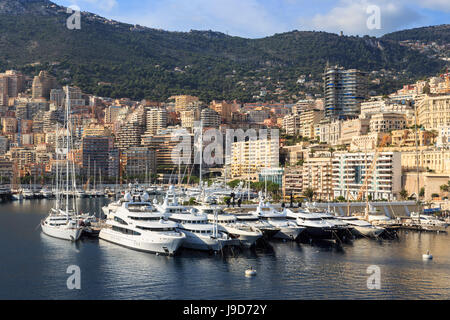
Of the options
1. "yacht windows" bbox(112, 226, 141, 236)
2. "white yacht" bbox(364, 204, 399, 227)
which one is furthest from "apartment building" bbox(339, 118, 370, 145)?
"yacht windows" bbox(112, 226, 141, 236)

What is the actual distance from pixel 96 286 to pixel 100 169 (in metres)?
121

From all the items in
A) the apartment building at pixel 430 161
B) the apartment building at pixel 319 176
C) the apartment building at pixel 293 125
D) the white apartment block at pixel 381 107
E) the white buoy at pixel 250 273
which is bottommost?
the white buoy at pixel 250 273

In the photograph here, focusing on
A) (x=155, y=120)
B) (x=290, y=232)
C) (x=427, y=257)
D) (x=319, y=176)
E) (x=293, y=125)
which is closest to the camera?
(x=427, y=257)

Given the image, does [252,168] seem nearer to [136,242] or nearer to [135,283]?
[136,242]

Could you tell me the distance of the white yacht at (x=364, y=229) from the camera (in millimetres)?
52844

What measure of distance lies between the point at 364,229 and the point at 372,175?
110ft

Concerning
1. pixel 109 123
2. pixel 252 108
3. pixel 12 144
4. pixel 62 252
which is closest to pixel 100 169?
pixel 109 123

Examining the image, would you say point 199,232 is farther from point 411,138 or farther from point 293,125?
point 293,125

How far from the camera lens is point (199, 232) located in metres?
43.9

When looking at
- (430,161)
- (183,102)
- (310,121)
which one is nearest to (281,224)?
(430,161)

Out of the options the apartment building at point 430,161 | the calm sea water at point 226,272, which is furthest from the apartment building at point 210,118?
the calm sea water at point 226,272

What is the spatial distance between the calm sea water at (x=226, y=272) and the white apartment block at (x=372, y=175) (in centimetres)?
3470

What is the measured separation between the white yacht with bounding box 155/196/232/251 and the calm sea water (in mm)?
1204

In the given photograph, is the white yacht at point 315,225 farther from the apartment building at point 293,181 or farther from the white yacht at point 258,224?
the apartment building at point 293,181
